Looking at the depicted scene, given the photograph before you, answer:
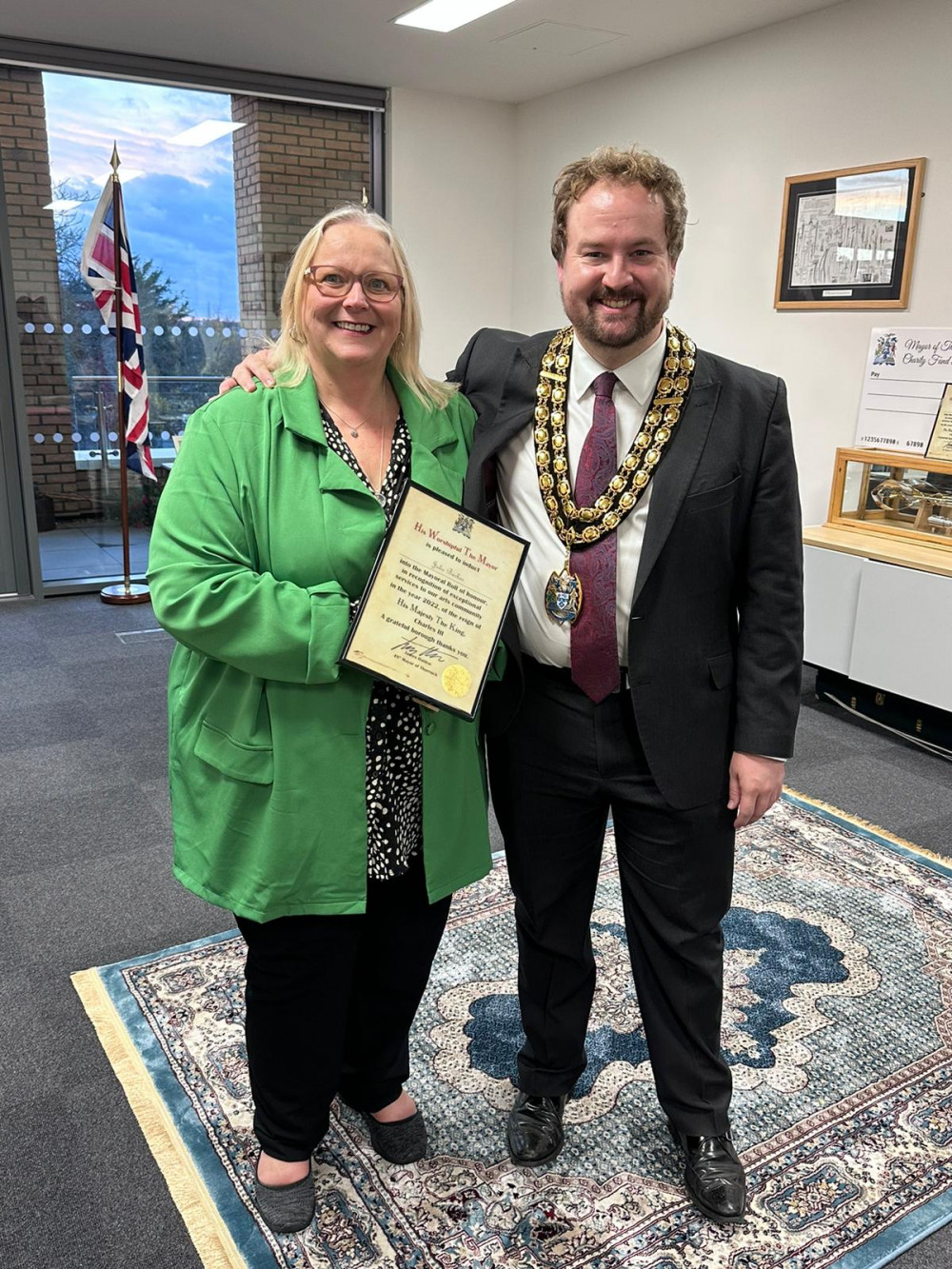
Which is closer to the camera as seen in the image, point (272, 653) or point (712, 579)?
point (272, 653)

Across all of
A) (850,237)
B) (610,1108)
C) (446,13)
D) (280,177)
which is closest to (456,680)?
(610,1108)

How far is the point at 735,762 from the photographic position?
5.26 ft

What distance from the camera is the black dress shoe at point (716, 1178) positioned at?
5.59ft

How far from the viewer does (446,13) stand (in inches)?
169

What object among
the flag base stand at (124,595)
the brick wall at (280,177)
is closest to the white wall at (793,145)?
the brick wall at (280,177)

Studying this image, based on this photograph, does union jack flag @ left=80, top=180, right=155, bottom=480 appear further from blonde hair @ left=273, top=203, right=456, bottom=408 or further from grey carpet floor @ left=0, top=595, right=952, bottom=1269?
blonde hair @ left=273, top=203, right=456, bottom=408

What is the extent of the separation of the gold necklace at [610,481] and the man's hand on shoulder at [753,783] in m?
0.36

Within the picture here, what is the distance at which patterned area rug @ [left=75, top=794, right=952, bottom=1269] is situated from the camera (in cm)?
167

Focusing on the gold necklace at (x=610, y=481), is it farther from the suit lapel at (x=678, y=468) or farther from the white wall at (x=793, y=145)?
the white wall at (x=793, y=145)

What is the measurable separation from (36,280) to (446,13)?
244cm

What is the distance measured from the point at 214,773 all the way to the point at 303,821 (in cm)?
15

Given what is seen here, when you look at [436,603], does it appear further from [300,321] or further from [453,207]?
[453,207]

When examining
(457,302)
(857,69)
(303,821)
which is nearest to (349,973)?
(303,821)

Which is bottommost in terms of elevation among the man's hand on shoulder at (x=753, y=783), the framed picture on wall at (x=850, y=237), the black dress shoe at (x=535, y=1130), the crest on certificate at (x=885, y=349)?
the black dress shoe at (x=535, y=1130)
